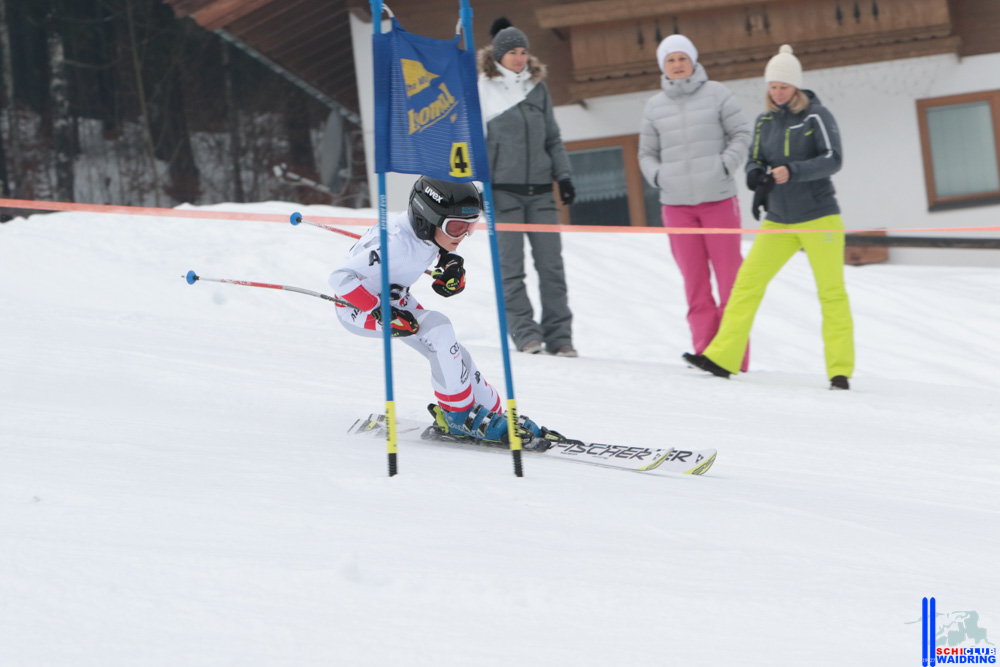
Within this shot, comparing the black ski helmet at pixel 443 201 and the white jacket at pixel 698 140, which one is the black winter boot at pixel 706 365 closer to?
the white jacket at pixel 698 140

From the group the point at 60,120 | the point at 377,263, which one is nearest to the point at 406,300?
the point at 377,263

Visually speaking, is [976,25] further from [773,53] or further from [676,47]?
Answer: [676,47]

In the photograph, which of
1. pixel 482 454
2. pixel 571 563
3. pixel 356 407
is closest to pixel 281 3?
pixel 356 407

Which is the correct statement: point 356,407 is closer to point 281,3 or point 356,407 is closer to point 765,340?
point 765,340

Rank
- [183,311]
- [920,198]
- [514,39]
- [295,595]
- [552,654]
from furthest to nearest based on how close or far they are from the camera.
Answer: [920,198], [183,311], [514,39], [295,595], [552,654]

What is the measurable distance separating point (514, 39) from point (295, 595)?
200 inches

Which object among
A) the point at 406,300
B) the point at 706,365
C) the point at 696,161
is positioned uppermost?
the point at 696,161

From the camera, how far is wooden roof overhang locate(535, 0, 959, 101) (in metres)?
11.9

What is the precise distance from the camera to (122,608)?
2.13 m

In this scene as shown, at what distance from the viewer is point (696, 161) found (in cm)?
660

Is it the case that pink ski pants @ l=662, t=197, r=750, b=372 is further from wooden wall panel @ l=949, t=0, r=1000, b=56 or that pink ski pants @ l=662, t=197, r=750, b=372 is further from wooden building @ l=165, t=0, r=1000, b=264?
wooden wall panel @ l=949, t=0, r=1000, b=56

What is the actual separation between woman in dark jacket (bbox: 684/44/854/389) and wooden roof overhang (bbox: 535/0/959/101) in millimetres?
6421

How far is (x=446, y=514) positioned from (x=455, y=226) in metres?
1.33

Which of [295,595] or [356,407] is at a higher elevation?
[356,407]
